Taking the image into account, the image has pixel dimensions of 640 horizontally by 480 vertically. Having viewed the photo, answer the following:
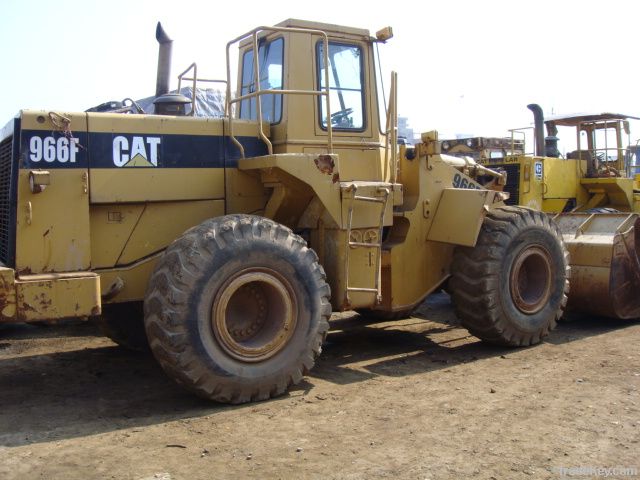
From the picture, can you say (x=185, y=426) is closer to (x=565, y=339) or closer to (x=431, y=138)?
(x=431, y=138)

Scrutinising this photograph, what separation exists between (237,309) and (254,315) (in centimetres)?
15

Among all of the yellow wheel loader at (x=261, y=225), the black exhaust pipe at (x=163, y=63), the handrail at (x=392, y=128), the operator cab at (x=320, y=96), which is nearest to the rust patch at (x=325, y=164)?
the yellow wheel loader at (x=261, y=225)

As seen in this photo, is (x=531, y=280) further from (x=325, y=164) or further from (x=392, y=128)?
(x=325, y=164)

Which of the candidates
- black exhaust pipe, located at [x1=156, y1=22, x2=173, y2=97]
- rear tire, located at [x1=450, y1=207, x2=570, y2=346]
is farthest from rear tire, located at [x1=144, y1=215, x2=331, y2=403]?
black exhaust pipe, located at [x1=156, y1=22, x2=173, y2=97]

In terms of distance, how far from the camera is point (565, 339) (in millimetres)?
7789

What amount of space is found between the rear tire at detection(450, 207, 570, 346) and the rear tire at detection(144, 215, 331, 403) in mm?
1952

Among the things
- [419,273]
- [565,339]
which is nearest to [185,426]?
[419,273]

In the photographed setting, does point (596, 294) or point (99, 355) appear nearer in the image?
point (99, 355)

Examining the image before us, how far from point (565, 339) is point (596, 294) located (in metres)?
0.94

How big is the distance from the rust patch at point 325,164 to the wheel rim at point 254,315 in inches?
44.7

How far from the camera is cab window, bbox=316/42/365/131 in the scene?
22.3 ft

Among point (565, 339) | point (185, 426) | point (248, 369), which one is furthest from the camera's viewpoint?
point (565, 339)

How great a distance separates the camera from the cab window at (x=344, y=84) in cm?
680

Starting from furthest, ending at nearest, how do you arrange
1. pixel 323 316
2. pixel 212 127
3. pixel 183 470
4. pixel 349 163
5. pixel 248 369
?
pixel 349 163, pixel 212 127, pixel 323 316, pixel 248 369, pixel 183 470
